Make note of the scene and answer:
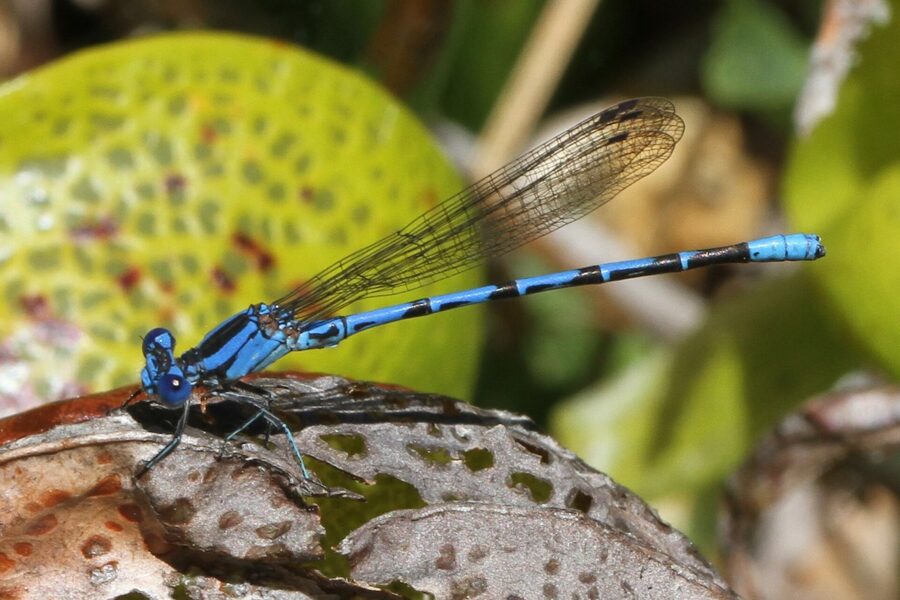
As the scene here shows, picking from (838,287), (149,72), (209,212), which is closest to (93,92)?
(149,72)

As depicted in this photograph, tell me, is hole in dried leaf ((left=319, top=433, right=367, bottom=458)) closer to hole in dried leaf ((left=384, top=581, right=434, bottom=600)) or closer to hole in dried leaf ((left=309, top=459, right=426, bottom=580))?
hole in dried leaf ((left=309, top=459, right=426, bottom=580))

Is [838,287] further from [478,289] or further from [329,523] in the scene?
[329,523]

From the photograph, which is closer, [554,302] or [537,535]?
[537,535]

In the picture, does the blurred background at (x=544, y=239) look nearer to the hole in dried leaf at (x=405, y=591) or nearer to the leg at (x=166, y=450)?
the leg at (x=166, y=450)

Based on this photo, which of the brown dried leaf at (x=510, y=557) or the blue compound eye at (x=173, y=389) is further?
the blue compound eye at (x=173, y=389)

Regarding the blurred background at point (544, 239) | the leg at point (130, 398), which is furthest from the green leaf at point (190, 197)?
the leg at point (130, 398)

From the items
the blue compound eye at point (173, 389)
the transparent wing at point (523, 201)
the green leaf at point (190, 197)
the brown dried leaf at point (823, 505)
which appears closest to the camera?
the blue compound eye at point (173, 389)

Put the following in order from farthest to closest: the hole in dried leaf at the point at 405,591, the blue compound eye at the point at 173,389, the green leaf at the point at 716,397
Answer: the green leaf at the point at 716,397
the blue compound eye at the point at 173,389
the hole in dried leaf at the point at 405,591
